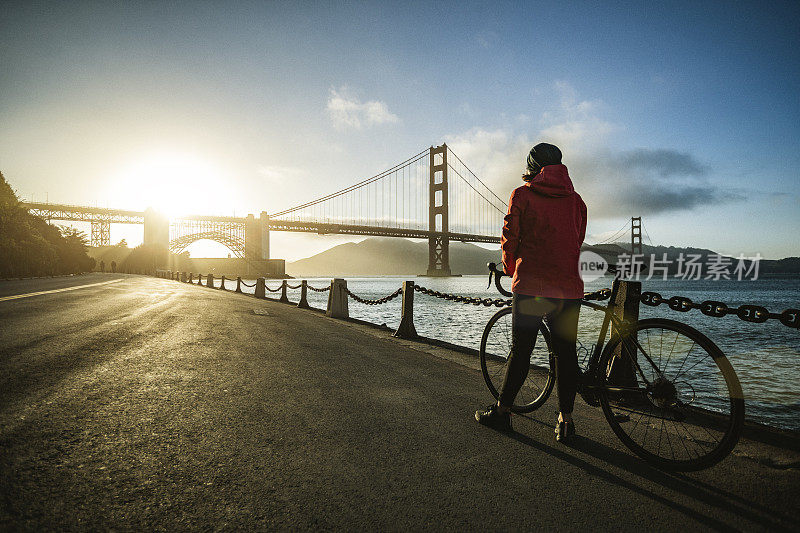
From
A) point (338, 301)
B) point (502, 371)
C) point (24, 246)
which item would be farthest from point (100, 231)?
point (502, 371)

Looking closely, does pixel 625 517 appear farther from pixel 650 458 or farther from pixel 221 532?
pixel 221 532

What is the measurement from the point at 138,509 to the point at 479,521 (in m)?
1.53

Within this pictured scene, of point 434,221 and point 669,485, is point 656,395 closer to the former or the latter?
point 669,485

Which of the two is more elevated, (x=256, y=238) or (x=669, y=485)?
(x=256, y=238)

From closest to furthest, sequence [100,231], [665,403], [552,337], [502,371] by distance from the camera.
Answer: [665,403] < [552,337] < [502,371] < [100,231]

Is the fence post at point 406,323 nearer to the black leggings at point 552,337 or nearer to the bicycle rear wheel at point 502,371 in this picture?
the bicycle rear wheel at point 502,371

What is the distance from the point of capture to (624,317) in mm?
3619

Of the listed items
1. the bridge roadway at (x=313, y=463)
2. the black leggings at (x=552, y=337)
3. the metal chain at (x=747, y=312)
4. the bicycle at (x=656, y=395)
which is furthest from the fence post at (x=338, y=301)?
the metal chain at (x=747, y=312)

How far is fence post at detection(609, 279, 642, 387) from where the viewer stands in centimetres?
290

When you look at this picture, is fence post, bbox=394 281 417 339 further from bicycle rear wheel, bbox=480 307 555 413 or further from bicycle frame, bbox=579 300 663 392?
bicycle frame, bbox=579 300 663 392

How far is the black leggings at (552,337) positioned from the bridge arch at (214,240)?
82393 millimetres

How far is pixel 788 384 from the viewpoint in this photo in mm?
8656

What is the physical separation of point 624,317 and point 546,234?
1320 millimetres

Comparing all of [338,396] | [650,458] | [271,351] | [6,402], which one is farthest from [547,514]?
[271,351]
